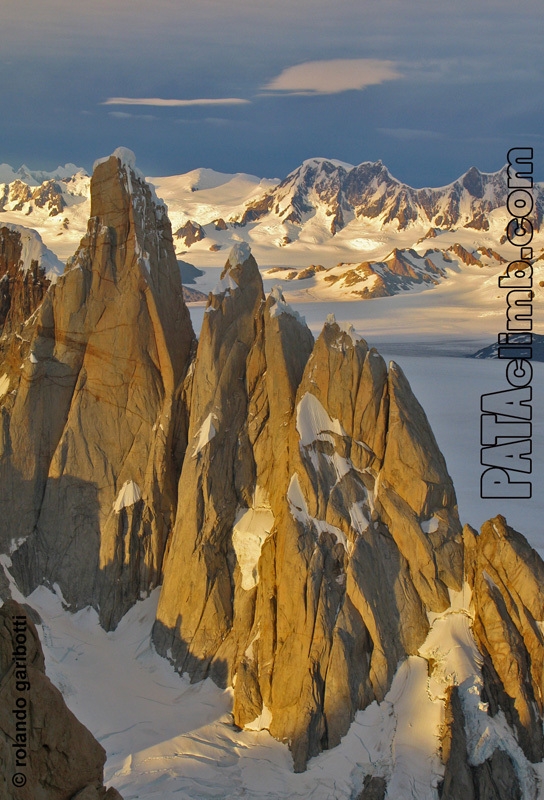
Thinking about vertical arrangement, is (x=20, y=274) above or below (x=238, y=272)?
above

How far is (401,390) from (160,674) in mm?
13397

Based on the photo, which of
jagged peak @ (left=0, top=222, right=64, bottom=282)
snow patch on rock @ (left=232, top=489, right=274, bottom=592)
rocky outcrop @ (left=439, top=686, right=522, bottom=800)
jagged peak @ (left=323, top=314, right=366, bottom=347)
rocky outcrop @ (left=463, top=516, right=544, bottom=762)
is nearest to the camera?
rocky outcrop @ (left=439, top=686, right=522, bottom=800)

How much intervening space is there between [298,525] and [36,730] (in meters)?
15.0

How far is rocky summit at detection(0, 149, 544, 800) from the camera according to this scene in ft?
86.4

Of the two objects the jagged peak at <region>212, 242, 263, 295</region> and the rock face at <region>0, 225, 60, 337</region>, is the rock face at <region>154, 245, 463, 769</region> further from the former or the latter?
the rock face at <region>0, 225, 60, 337</region>

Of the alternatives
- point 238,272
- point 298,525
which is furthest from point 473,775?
point 238,272

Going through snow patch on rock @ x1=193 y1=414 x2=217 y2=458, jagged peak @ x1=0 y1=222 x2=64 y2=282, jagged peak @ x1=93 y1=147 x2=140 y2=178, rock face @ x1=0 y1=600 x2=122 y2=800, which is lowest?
rock face @ x1=0 y1=600 x2=122 y2=800

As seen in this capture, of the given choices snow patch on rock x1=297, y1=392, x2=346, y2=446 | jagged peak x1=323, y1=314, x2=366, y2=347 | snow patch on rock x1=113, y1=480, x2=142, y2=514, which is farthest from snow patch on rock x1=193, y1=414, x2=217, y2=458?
jagged peak x1=323, y1=314, x2=366, y2=347

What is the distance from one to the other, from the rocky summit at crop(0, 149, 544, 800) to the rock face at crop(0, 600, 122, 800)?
508 inches

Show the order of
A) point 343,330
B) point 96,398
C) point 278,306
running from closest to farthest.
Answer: point 343,330 < point 278,306 < point 96,398

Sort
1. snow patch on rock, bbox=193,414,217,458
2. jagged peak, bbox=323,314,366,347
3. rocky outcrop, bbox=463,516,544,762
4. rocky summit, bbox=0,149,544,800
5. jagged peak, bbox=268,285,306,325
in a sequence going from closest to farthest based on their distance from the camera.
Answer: rocky outcrop, bbox=463,516,544,762
rocky summit, bbox=0,149,544,800
jagged peak, bbox=323,314,366,347
snow patch on rock, bbox=193,414,217,458
jagged peak, bbox=268,285,306,325

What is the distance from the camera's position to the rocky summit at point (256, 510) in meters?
26.3

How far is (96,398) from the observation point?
34281mm

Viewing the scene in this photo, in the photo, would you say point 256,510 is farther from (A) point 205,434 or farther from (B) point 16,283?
(B) point 16,283
